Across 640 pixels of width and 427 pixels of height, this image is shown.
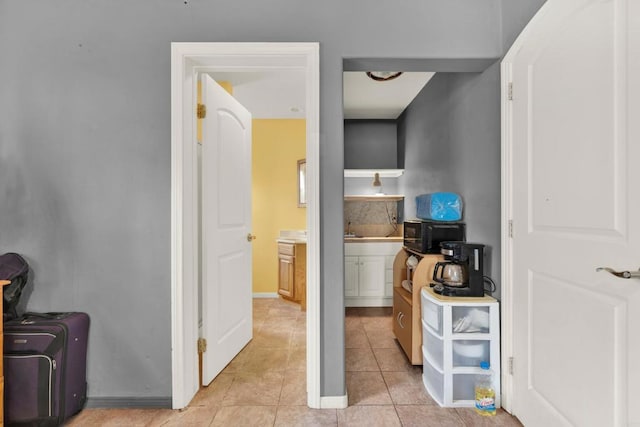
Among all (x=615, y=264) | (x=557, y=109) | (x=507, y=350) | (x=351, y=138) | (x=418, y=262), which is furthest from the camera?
(x=351, y=138)

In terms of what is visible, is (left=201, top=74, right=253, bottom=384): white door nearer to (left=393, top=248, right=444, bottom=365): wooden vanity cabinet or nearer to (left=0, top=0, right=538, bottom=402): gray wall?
(left=0, top=0, right=538, bottom=402): gray wall

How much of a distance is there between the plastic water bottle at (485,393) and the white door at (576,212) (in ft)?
0.40

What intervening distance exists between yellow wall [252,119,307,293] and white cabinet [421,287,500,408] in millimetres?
2751

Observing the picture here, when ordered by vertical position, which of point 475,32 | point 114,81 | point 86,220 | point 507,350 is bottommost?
point 507,350

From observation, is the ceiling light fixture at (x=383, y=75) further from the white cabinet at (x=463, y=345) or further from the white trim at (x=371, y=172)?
the white cabinet at (x=463, y=345)

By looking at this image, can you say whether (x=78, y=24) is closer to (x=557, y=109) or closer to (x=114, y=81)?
(x=114, y=81)

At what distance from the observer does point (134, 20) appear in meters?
1.86

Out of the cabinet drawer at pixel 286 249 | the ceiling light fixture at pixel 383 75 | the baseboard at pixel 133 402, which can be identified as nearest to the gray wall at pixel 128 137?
the baseboard at pixel 133 402

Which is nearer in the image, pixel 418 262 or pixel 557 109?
pixel 557 109

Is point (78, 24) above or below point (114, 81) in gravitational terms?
above

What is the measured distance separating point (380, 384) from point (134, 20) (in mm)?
2787

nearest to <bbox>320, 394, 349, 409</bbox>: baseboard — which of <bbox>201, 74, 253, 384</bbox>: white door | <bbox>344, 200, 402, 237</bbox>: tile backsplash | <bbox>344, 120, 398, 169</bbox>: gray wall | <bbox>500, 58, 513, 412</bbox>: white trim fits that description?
<bbox>201, 74, 253, 384</bbox>: white door

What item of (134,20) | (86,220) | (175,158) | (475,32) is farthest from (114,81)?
(475,32)

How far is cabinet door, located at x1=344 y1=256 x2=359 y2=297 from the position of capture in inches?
145
